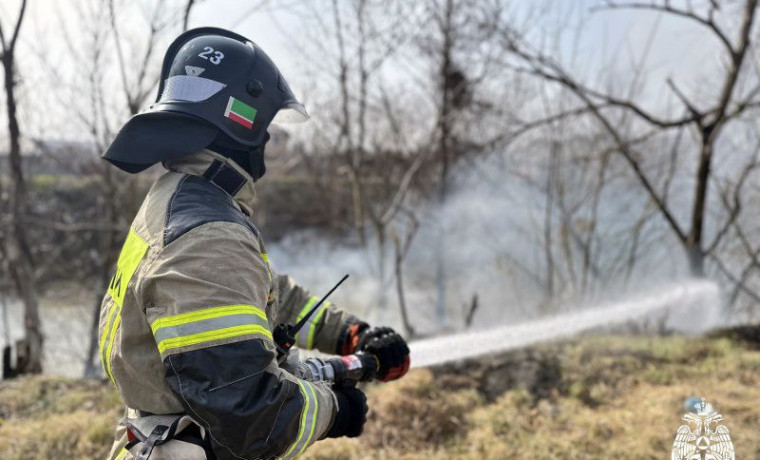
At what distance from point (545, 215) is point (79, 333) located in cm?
1055

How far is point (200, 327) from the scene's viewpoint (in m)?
1.34

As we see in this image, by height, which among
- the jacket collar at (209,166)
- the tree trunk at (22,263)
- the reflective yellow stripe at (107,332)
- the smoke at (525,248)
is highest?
the smoke at (525,248)

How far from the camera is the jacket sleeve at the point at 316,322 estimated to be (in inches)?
91.0

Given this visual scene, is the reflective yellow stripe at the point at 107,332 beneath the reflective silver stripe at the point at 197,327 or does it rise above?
beneath

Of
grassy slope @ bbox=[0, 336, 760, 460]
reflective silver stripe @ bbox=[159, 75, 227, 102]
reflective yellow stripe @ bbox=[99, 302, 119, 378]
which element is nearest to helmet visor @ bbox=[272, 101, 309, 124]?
reflective silver stripe @ bbox=[159, 75, 227, 102]

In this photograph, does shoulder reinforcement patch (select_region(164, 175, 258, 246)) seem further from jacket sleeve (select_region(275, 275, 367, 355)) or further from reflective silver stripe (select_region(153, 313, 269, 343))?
jacket sleeve (select_region(275, 275, 367, 355))

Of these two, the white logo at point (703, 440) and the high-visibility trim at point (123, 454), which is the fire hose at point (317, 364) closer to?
the high-visibility trim at point (123, 454)

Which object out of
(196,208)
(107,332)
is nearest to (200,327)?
(196,208)

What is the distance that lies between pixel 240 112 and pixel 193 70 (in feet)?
0.74

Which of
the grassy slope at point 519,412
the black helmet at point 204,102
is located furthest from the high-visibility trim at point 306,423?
the grassy slope at point 519,412

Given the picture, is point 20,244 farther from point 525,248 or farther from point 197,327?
point 525,248

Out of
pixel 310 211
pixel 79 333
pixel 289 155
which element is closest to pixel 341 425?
pixel 289 155

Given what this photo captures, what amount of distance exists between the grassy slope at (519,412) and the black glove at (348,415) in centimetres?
190

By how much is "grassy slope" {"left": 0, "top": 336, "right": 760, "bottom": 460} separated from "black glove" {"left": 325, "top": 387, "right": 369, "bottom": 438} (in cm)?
190
